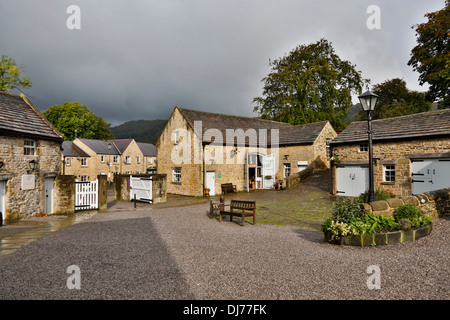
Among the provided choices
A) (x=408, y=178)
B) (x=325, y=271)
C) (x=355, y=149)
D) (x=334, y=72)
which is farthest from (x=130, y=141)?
(x=325, y=271)

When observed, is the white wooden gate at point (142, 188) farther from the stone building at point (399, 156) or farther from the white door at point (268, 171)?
the stone building at point (399, 156)

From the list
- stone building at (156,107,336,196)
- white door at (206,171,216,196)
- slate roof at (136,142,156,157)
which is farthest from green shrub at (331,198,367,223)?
slate roof at (136,142,156,157)

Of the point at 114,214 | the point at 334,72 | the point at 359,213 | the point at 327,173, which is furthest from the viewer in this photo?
the point at 334,72

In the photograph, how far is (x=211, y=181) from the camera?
23203 millimetres

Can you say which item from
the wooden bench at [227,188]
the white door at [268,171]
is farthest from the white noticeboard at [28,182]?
the white door at [268,171]

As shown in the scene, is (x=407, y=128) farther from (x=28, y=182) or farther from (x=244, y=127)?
(x=28, y=182)

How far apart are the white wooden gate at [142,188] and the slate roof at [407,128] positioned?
46.5 ft

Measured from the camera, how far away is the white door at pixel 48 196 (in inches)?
554

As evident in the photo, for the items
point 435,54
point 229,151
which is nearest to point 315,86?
point 435,54

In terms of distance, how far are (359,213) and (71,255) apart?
8283mm

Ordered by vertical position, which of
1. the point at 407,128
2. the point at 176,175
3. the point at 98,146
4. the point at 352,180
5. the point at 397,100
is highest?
the point at 397,100

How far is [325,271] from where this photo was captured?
5.65 metres

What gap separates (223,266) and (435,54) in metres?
31.4
